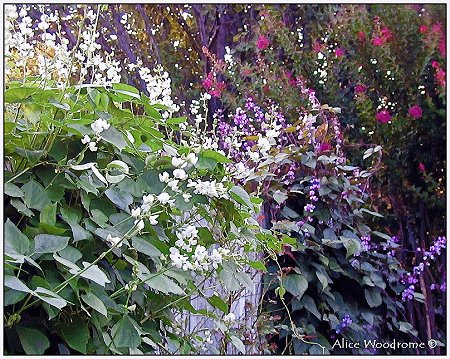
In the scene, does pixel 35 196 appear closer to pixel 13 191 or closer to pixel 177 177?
pixel 13 191

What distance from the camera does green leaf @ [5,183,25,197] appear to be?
0.73 metres

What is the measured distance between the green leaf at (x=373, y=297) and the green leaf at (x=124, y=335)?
1.22m

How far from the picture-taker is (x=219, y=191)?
2.75 ft

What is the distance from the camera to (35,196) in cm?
75

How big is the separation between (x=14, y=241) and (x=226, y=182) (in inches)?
14.0

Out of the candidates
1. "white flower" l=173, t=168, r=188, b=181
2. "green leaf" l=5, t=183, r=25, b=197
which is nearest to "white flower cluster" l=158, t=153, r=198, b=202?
"white flower" l=173, t=168, r=188, b=181

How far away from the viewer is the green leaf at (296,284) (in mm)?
1636

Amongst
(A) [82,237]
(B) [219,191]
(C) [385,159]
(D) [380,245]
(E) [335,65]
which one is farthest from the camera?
(E) [335,65]

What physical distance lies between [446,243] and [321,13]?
1.31m

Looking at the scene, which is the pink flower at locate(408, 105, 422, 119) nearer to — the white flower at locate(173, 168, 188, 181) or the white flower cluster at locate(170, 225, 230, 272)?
the white flower cluster at locate(170, 225, 230, 272)

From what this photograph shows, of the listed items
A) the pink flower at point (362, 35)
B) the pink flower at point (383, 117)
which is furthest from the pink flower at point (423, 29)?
the pink flower at point (383, 117)

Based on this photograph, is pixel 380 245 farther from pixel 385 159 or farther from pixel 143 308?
pixel 143 308

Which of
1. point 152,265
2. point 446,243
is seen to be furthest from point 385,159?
point 152,265

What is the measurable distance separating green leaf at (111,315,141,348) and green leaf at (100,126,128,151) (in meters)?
0.25
